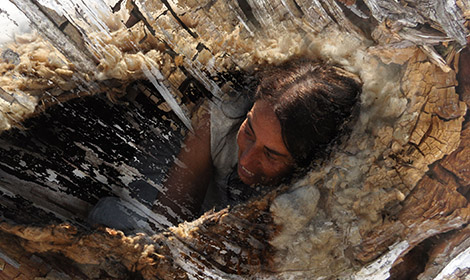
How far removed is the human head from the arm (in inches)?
7.3

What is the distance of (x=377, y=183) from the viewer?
2.87ft

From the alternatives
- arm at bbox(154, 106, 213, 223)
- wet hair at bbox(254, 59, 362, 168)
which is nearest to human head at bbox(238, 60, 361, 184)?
wet hair at bbox(254, 59, 362, 168)

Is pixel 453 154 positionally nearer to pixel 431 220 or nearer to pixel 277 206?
pixel 431 220

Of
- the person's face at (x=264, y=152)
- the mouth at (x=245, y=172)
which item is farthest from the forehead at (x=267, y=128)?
the mouth at (x=245, y=172)

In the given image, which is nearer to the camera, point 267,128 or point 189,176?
point 267,128

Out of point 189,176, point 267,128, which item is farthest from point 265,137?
point 189,176

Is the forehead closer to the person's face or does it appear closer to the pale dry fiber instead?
the person's face

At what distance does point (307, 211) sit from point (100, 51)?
2.35 feet

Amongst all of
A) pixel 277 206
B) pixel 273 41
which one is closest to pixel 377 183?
pixel 277 206

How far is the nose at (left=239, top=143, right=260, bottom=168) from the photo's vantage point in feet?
3.63

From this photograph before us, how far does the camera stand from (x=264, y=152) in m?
1.11

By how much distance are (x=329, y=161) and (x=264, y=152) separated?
0.23m

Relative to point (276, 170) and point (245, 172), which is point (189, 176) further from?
point (276, 170)

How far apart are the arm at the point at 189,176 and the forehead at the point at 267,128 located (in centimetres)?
18
